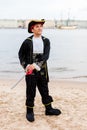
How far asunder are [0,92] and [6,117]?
216 centimetres

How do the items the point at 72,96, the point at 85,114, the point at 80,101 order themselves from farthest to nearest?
the point at 72,96 < the point at 80,101 < the point at 85,114

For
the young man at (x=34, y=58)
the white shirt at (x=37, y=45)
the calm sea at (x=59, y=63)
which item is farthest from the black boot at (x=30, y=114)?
the calm sea at (x=59, y=63)

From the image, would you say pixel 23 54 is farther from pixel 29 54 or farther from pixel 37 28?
pixel 37 28

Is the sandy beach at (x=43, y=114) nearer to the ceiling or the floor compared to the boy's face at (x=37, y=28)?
nearer to the floor

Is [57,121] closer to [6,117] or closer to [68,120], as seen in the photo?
[68,120]

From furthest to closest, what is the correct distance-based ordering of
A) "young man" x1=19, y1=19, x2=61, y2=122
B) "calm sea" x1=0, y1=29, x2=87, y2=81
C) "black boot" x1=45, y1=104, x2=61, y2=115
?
"calm sea" x1=0, y1=29, x2=87, y2=81
"black boot" x1=45, y1=104, x2=61, y2=115
"young man" x1=19, y1=19, x2=61, y2=122

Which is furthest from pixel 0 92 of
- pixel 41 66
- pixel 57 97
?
pixel 41 66

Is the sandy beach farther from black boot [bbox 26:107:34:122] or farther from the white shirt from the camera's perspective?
the white shirt

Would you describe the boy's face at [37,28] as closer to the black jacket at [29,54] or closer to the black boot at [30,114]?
the black jacket at [29,54]

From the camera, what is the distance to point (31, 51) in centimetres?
606

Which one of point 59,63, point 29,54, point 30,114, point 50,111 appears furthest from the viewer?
point 59,63

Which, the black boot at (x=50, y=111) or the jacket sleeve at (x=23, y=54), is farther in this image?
the black boot at (x=50, y=111)

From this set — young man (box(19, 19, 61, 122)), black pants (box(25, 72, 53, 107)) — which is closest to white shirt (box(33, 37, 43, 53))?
young man (box(19, 19, 61, 122))

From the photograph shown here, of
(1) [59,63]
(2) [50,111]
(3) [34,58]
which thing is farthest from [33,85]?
(1) [59,63]
